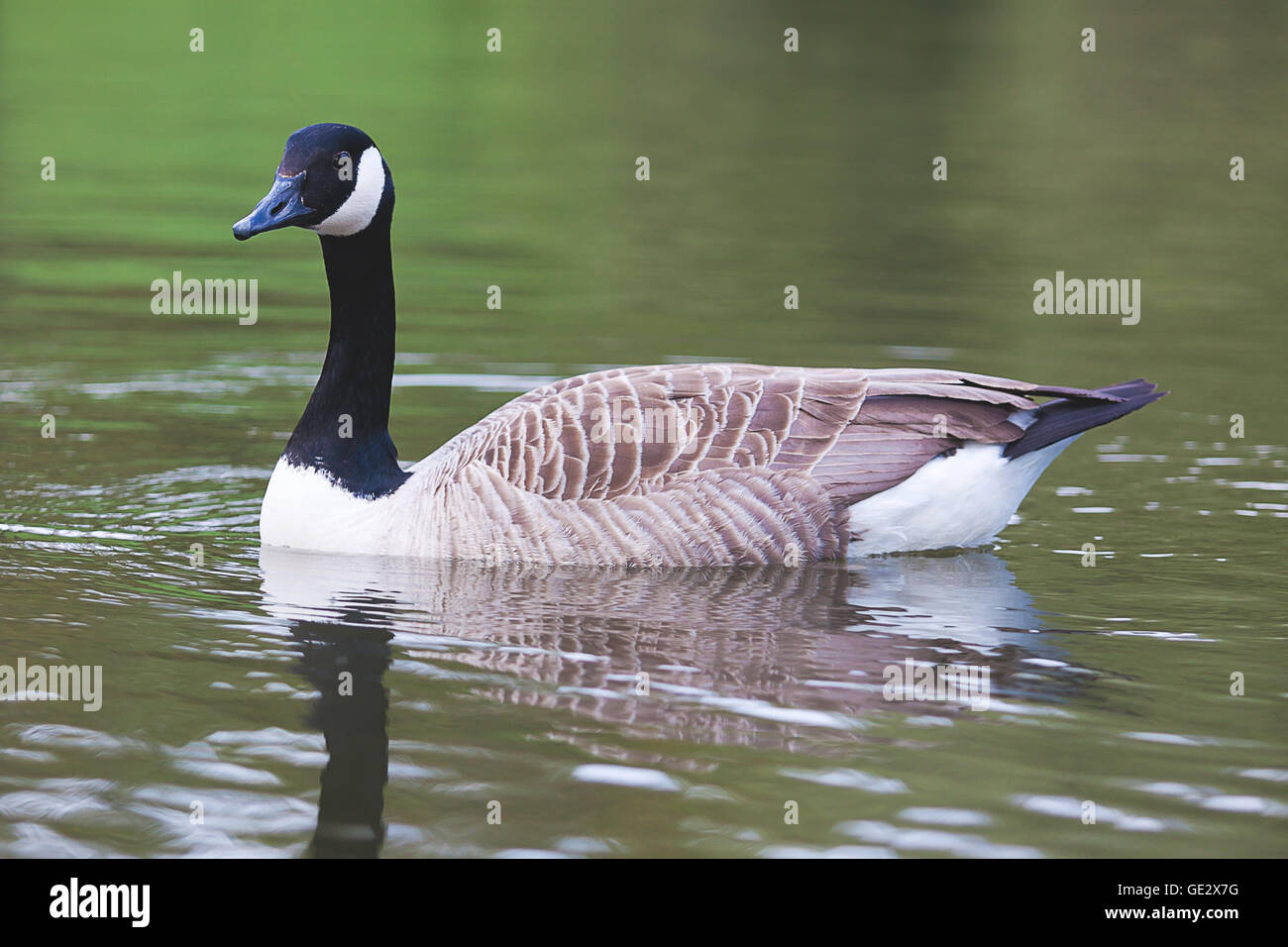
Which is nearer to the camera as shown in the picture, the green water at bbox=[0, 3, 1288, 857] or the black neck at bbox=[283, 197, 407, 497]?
the green water at bbox=[0, 3, 1288, 857]

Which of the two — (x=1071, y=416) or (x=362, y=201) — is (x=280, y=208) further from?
(x=1071, y=416)

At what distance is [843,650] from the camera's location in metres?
8.60

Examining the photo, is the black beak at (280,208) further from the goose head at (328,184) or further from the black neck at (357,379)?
the black neck at (357,379)

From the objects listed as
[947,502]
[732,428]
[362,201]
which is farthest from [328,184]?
[947,502]

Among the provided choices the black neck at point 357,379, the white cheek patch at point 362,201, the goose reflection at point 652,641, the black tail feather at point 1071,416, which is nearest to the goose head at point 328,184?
the white cheek patch at point 362,201

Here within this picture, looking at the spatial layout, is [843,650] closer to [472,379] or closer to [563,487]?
[563,487]

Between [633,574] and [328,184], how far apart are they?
9.45ft

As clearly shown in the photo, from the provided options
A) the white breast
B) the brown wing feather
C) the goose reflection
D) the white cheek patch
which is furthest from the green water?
the white cheek patch

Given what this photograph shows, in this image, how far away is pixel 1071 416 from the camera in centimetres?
1012

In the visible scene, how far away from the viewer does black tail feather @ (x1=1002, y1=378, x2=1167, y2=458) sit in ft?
33.0

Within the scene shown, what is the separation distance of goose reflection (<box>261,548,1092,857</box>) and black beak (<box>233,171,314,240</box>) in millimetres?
2006

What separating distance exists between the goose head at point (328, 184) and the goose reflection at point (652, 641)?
6.62 feet

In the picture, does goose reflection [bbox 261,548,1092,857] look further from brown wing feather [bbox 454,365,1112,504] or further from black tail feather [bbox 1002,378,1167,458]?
black tail feather [bbox 1002,378,1167,458]

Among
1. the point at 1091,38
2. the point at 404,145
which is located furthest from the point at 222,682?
the point at 1091,38
